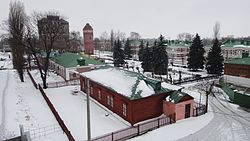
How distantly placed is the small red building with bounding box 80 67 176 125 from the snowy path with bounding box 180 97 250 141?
4180mm

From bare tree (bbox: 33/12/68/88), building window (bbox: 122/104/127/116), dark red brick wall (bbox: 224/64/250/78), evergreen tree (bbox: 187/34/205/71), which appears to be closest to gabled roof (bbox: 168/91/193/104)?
building window (bbox: 122/104/127/116)

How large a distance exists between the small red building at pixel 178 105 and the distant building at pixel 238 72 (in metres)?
16.3

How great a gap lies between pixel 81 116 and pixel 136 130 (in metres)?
6.08

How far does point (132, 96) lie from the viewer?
→ 1739cm

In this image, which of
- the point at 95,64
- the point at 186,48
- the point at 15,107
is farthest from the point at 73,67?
the point at 186,48

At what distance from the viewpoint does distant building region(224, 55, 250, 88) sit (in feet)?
100

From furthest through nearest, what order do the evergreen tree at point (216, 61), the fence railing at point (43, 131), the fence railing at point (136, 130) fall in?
the evergreen tree at point (216, 61)
the fence railing at point (43, 131)
the fence railing at point (136, 130)

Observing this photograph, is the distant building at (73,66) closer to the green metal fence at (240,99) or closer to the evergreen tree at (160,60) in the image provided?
the evergreen tree at (160,60)

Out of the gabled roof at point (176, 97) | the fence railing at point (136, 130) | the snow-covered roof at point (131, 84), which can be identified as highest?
the snow-covered roof at point (131, 84)

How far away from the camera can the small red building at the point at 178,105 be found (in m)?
18.3

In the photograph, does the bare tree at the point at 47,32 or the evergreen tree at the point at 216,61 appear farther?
the evergreen tree at the point at 216,61

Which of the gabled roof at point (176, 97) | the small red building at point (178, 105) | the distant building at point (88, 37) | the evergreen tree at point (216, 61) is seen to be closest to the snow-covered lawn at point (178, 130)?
the small red building at point (178, 105)

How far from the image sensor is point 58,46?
2124 inches

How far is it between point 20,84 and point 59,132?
21.1 m
